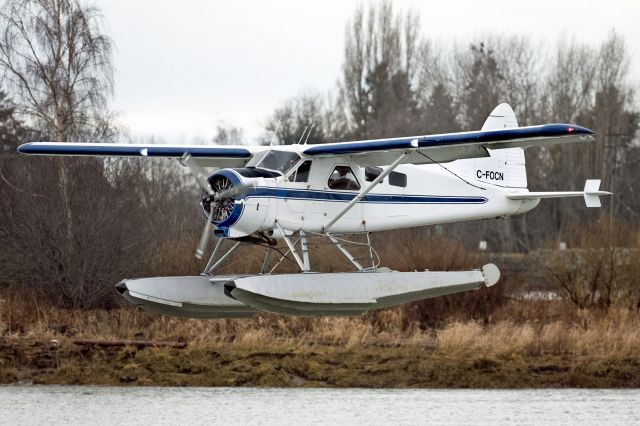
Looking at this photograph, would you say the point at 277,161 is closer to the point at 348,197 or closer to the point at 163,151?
the point at 348,197

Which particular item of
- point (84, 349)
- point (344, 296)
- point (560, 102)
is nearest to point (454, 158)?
point (344, 296)

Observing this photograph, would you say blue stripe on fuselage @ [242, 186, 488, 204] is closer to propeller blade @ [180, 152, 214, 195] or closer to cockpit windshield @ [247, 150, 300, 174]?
cockpit windshield @ [247, 150, 300, 174]

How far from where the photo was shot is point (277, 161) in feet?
56.1

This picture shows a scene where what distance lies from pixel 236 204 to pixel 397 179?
3072 millimetres

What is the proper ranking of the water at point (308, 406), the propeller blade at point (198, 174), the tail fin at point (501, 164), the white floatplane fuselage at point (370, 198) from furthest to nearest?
the water at point (308, 406)
the tail fin at point (501, 164)
the white floatplane fuselage at point (370, 198)
the propeller blade at point (198, 174)

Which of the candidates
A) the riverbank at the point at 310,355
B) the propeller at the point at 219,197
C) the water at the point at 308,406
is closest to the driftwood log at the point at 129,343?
the riverbank at the point at 310,355

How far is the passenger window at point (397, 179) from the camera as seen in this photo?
18.4 meters

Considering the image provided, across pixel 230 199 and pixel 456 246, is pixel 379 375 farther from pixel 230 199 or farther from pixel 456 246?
pixel 230 199

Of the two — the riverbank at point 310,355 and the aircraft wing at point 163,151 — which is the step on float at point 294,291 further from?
the riverbank at point 310,355

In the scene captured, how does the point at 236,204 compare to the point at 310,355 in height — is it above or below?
above

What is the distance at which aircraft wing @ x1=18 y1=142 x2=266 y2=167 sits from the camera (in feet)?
60.2

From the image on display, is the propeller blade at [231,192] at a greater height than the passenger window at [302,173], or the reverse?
the passenger window at [302,173]

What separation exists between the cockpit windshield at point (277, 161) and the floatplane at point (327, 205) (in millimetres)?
14

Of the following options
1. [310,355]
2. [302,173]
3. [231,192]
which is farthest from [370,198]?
[310,355]
